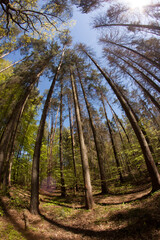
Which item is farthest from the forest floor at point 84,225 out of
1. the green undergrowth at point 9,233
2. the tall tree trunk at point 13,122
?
the tall tree trunk at point 13,122

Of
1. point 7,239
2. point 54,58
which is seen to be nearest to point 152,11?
point 54,58

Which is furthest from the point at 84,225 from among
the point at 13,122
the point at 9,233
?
the point at 13,122

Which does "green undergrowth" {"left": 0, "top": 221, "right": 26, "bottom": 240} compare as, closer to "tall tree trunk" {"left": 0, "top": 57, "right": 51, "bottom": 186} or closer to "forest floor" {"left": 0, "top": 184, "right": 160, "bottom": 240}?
"forest floor" {"left": 0, "top": 184, "right": 160, "bottom": 240}

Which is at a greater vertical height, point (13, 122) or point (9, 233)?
point (13, 122)

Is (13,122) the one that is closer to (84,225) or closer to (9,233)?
(9,233)

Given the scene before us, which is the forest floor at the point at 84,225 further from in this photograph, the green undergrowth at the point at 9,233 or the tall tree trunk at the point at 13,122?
the tall tree trunk at the point at 13,122

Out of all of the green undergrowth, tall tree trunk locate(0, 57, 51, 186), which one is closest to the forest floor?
the green undergrowth

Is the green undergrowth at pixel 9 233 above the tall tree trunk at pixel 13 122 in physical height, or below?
below

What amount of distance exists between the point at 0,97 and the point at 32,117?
343cm

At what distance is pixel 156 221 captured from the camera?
2.78 metres

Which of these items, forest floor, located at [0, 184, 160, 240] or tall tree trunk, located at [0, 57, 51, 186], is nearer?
forest floor, located at [0, 184, 160, 240]

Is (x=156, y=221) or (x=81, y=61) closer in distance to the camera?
(x=156, y=221)

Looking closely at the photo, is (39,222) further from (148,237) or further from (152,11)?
(152,11)

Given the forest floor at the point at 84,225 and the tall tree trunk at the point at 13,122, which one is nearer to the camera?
the forest floor at the point at 84,225
